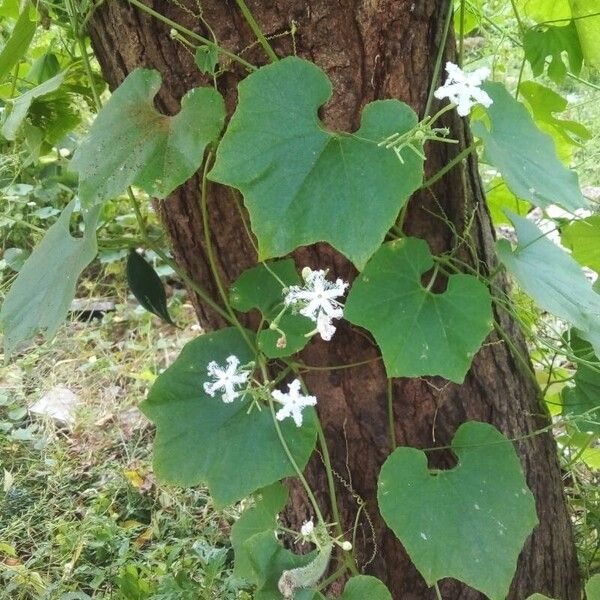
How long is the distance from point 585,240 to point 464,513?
1.87 ft

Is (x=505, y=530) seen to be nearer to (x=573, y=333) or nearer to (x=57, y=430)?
(x=573, y=333)

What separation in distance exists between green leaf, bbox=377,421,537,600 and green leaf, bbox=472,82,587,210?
1.14 feet

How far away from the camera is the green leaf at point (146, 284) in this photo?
139 centimetres

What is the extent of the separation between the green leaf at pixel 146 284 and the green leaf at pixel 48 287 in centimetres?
27

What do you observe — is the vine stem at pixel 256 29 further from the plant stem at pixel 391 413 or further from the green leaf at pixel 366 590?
the green leaf at pixel 366 590

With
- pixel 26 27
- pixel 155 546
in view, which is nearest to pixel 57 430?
pixel 155 546

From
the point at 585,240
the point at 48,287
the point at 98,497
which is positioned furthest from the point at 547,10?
the point at 98,497

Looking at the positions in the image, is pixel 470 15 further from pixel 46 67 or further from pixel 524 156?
pixel 46 67

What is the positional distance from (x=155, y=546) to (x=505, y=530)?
39.4 inches

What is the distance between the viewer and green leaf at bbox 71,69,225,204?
0.89 meters

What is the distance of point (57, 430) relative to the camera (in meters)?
2.17

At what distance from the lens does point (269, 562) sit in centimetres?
93

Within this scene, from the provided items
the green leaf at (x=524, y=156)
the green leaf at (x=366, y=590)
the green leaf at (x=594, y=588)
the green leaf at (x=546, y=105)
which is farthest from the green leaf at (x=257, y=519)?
the green leaf at (x=546, y=105)

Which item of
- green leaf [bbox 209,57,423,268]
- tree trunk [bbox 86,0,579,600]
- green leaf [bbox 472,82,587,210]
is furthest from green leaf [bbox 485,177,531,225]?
green leaf [bbox 209,57,423,268]
